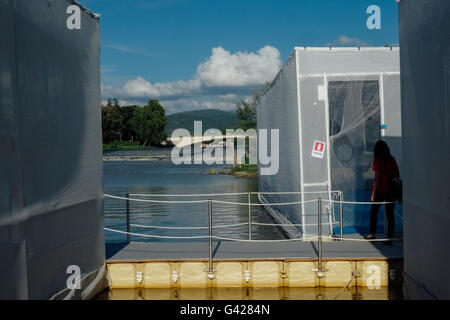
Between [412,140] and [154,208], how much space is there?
14.1 meters

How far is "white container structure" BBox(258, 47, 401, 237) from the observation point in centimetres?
822

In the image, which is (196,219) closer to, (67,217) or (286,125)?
(286,125)

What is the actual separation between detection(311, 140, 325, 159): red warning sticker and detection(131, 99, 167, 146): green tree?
79.4m

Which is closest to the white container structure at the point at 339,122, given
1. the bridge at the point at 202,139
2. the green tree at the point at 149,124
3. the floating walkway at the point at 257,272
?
the floating walkway at the point at 257,272

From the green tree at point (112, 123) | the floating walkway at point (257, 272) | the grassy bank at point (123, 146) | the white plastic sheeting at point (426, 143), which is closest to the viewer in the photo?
the white plastic sheeting at point (426, 143)

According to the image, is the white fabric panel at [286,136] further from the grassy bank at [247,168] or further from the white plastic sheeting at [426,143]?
the grassy bank at [247,168]

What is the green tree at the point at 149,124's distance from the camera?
87.2 metres

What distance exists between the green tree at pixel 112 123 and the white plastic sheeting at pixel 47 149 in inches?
3109

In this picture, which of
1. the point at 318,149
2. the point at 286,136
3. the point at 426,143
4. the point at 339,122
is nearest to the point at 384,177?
the point at 318,149

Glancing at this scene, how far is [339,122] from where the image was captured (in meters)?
8.34

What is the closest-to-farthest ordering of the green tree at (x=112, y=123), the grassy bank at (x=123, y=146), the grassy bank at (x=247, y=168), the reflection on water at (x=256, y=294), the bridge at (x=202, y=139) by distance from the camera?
1. the reflection on water at (x=256, y=294)
2. the grassy bank at (x=247, y=168)
3. the bridge at (x=202, y=139)
4. the grassy bank at (x=123, y=146)
5. the green tree at (x=112, y=123)

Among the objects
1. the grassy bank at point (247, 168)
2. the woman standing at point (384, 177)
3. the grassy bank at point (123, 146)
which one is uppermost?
the grassy bank at point (123, 146)

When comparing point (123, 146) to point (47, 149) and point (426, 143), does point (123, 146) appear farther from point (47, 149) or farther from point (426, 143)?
point (426, 143)
